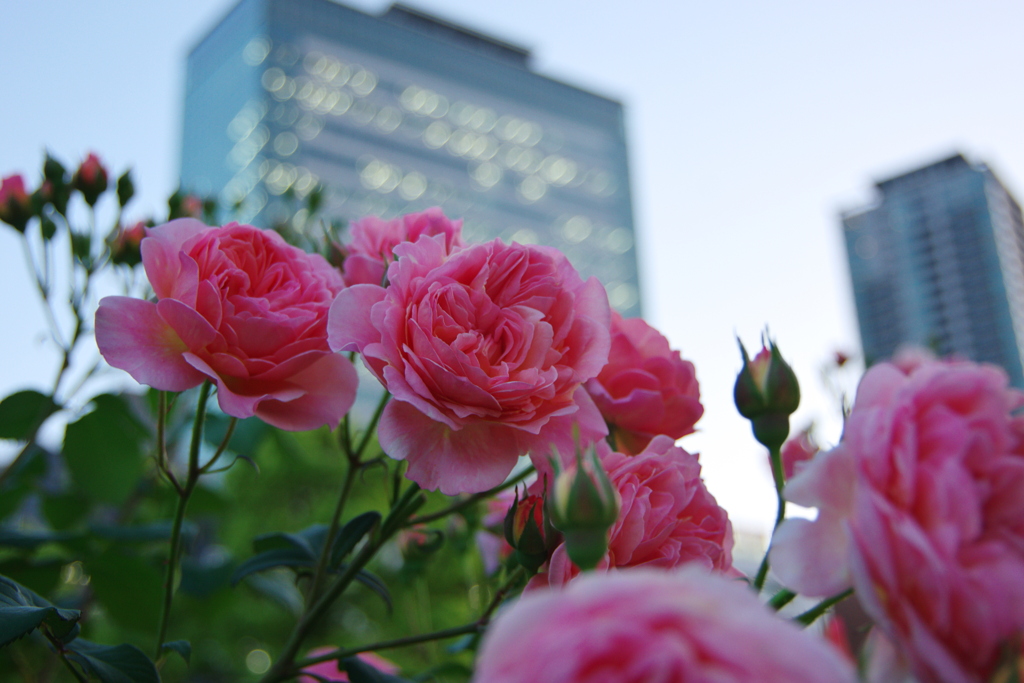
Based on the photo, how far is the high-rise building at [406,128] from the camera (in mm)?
15734

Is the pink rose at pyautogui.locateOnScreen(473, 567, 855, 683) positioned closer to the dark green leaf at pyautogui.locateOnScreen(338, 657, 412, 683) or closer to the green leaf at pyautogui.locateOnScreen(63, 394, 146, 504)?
the dark green leaf at pyautogui.locateOnScreen(338, 657, 412, 683)

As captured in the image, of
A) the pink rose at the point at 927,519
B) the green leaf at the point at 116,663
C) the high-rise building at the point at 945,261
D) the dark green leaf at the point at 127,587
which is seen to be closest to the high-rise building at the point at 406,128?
the high-rise building at the point at 945,261

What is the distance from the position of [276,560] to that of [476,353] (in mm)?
194

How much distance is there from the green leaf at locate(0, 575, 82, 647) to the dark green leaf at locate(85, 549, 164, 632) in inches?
7.8

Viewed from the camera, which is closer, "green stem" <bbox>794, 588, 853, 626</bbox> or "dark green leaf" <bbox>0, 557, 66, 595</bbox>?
"green stem" <bbox>794, 588, 853, 626</bbox>

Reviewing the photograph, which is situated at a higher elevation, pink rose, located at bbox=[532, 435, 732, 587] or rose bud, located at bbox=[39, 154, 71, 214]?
rose bud, located at bbox=[39, 154, 71, 214]

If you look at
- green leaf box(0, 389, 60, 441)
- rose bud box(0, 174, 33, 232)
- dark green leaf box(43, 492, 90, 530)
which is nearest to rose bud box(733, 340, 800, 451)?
green leaf box(0, 389, 60, 441)

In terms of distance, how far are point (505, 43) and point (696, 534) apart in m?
21.6

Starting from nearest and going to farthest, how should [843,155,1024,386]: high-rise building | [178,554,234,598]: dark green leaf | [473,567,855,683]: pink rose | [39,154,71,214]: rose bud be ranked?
1. [473,567,855,683]: pink rose
2. [178,554,234,598]: dark green leaf
3. [39,154,71,214]: rose bud
4. [843,155,1024,386]: high-rise building

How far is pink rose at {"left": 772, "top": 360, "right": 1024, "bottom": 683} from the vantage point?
151 millimetres

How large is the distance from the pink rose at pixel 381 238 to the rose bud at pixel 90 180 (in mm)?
489

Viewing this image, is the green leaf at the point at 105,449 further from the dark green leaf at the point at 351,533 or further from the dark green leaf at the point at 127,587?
the dark green leaf at the point at 351,533

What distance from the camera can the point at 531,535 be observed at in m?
0.25

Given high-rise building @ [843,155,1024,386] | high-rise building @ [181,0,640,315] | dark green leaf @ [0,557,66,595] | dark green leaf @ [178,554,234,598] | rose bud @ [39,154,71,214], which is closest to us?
dark green leaf @ [0,557,66,595]
